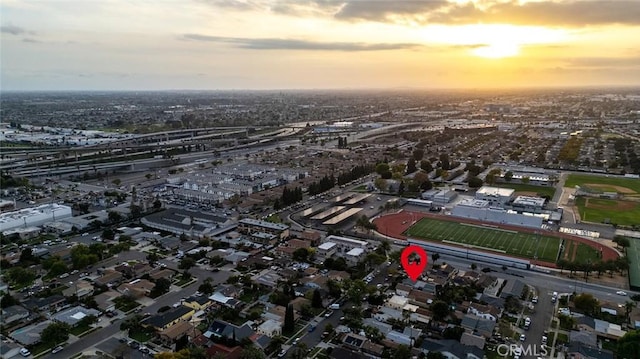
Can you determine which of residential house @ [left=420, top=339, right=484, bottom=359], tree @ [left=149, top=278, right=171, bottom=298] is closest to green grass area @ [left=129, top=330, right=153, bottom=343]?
tree @ [left=149, top=278, right=171, bottom=298]

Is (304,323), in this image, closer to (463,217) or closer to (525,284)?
(525,284)

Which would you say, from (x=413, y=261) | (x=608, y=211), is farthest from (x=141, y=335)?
(x=608, y=211)

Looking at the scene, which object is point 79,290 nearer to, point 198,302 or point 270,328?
point 198,302

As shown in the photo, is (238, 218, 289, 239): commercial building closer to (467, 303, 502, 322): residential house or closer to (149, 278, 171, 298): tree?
(149, 278, 171, 298): tree

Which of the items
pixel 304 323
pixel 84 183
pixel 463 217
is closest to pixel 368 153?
pixel 463 217

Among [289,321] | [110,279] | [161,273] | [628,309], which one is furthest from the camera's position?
[161,273]

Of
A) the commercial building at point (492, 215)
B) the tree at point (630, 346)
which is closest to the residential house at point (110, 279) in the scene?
the tree at point (630, 346)
